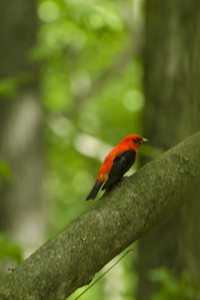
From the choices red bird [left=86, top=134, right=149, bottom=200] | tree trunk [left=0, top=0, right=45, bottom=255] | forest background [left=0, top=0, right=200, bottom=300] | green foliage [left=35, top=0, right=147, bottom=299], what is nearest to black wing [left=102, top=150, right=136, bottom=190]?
red bird [left=86, top=134, right=149, bottom=200]

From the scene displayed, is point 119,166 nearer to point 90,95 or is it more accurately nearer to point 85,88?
point 90,95

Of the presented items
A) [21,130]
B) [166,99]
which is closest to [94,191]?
[166,99]

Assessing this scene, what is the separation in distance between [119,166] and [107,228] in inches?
22.0

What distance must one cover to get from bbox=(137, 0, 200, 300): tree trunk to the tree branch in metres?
1.95

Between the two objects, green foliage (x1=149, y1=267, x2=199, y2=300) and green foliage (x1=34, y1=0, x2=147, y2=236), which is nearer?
green foliage (x1=149, y1=267, x2=199, y2=300)

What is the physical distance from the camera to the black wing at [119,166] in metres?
1.91

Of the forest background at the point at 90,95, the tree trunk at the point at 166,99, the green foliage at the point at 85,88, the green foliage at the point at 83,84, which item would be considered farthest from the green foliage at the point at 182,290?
the green foliage at the point at 83,84

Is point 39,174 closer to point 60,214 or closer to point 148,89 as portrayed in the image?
point 148,89

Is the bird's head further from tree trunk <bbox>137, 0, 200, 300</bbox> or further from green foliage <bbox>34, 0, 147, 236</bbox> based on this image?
green foliage <bbox>34, 0, 147, 236</bbox>

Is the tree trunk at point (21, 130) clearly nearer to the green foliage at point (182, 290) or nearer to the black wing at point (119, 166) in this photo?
the green foliage at point (182, 290)

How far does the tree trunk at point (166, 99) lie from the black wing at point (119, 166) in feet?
5.36

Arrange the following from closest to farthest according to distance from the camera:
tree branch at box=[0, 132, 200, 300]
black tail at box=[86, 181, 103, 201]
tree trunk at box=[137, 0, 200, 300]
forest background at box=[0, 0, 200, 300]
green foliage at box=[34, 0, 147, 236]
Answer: tree branch at box=[0, 132, 200, 300], black tail at box=[86, 181, 103, 201], forest background at box=[0, 0, 200, 300], tree trunk at box=[137, 0, 200, 300], green foliage at box=[34, 0, 147, 236]

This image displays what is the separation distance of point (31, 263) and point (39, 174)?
4.06m

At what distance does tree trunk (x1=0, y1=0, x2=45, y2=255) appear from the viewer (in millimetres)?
5184
